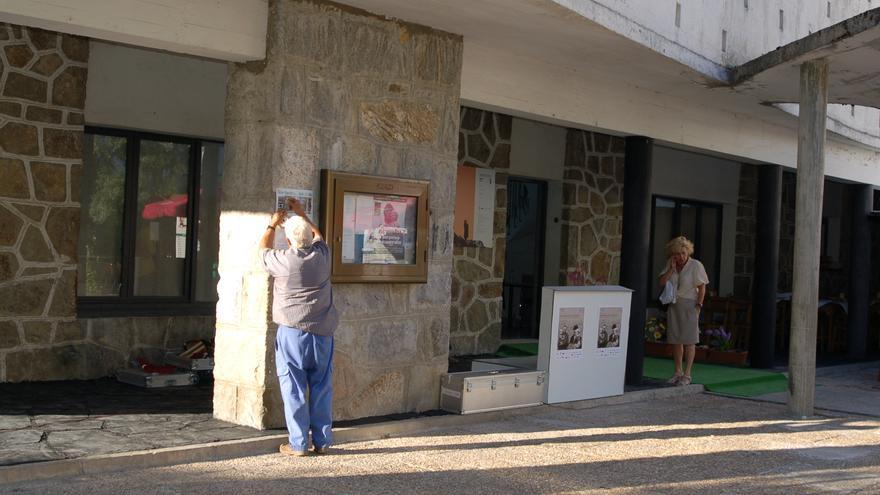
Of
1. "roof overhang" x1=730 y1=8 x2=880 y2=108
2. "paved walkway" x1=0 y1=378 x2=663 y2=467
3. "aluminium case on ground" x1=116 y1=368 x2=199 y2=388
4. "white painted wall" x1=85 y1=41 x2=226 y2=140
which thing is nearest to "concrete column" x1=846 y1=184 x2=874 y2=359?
"roof overhang" x1=730 y1=8 x2=880 y2=108

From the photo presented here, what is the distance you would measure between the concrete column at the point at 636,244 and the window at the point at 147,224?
4.71 metres

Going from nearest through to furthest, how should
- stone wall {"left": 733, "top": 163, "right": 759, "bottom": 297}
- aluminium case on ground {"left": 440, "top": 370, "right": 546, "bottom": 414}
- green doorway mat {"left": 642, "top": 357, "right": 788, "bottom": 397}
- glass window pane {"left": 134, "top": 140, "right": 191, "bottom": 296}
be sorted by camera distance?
aluminium case on ground {"left": 440, "top": 370, "right": 546, "bottom": 414}, glass window pane {"left": 134, "top": 140, "right": 191, "bottom": 296}, green doorway mat {"left": 642, "top": 357, "right": 788, "bottom": 397}, stone wall {"left": 733, "top": 163, "right": 759, "bottom": 297}

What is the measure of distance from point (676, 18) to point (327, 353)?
5.16m

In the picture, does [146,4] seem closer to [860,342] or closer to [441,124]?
[441,124]

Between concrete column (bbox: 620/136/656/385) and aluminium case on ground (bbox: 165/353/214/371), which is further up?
concrete column (bbox: 620/136/656/385)

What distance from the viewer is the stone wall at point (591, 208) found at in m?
14.3

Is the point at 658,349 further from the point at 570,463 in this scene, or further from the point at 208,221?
the point at 570,463

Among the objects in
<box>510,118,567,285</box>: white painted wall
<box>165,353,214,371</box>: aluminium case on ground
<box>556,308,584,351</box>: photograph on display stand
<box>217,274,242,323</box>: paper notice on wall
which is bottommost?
<box>165,353,214,371</box>: aluminium case on ground

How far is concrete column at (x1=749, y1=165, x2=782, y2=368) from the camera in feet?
44.9

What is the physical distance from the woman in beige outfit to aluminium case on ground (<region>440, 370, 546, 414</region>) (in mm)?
2464

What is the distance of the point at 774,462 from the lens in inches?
298

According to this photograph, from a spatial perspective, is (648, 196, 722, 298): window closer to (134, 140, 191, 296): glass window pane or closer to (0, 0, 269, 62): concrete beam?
(134, 140, 191, 296): glass window pane

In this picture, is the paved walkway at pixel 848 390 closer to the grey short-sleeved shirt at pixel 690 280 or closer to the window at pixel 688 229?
the grey short-sleeved shirt at pixel 690 280

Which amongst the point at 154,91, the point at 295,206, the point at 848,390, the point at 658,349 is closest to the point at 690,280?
the point at 848,390
